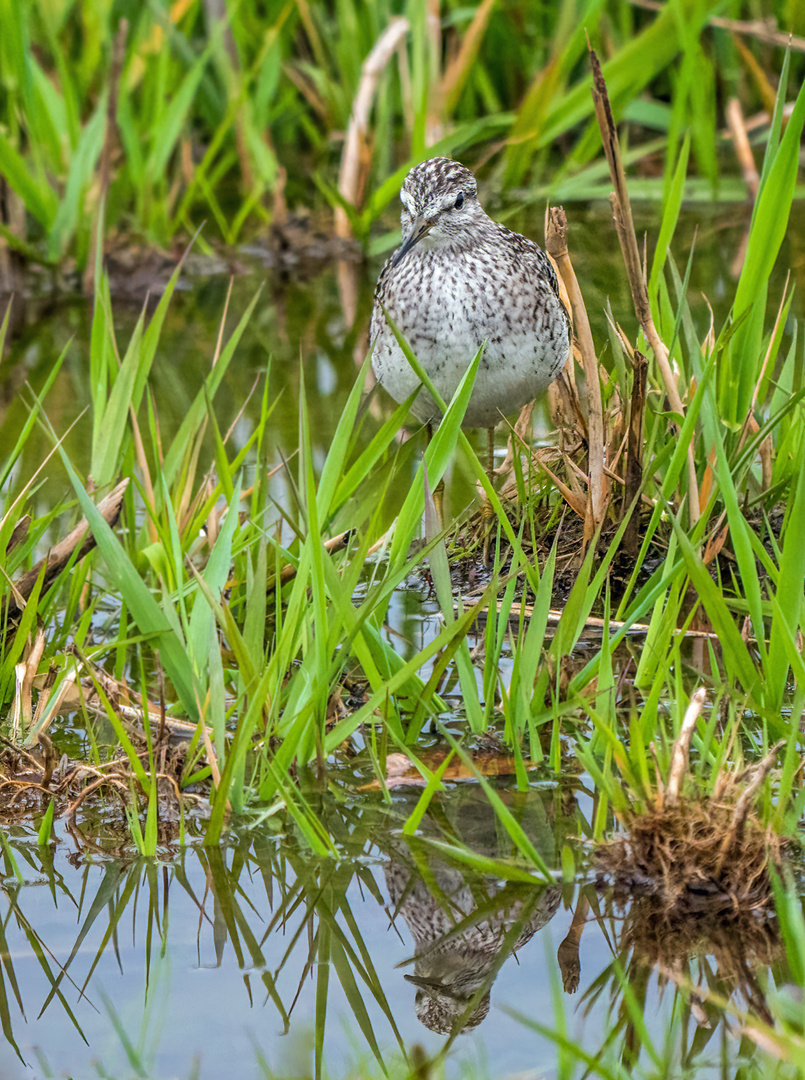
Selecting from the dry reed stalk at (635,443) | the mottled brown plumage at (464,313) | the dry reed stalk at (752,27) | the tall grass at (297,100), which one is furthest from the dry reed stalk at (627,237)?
the tall grass at (297,100)

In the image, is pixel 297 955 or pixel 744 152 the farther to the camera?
pixel 744 152

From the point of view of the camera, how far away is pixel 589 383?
3.94 m

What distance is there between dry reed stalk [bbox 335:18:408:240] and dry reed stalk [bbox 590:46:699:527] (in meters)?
5.08

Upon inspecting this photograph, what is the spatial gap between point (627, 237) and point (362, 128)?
5.37m

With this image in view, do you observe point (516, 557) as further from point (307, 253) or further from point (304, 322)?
point (307, 253)

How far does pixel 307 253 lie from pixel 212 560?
217 inches

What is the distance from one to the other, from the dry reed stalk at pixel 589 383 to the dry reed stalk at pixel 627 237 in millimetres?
235

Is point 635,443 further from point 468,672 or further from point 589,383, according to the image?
point 468,672

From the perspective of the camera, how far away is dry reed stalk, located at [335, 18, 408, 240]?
334 inches

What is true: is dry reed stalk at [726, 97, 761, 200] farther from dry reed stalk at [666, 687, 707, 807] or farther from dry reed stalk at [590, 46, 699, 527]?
dry reed stalk at [666, 687, 707, 807]

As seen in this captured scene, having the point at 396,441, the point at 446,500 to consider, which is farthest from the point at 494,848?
the point at 396,441

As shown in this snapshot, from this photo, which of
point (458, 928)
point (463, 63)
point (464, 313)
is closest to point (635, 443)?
point (464, 313)

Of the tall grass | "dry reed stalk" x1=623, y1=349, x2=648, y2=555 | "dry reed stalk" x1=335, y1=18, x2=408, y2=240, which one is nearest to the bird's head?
"dry reed stalk" x1=623, y1=349, x2=648, y2=555

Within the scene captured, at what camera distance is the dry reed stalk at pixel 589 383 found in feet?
12.5
